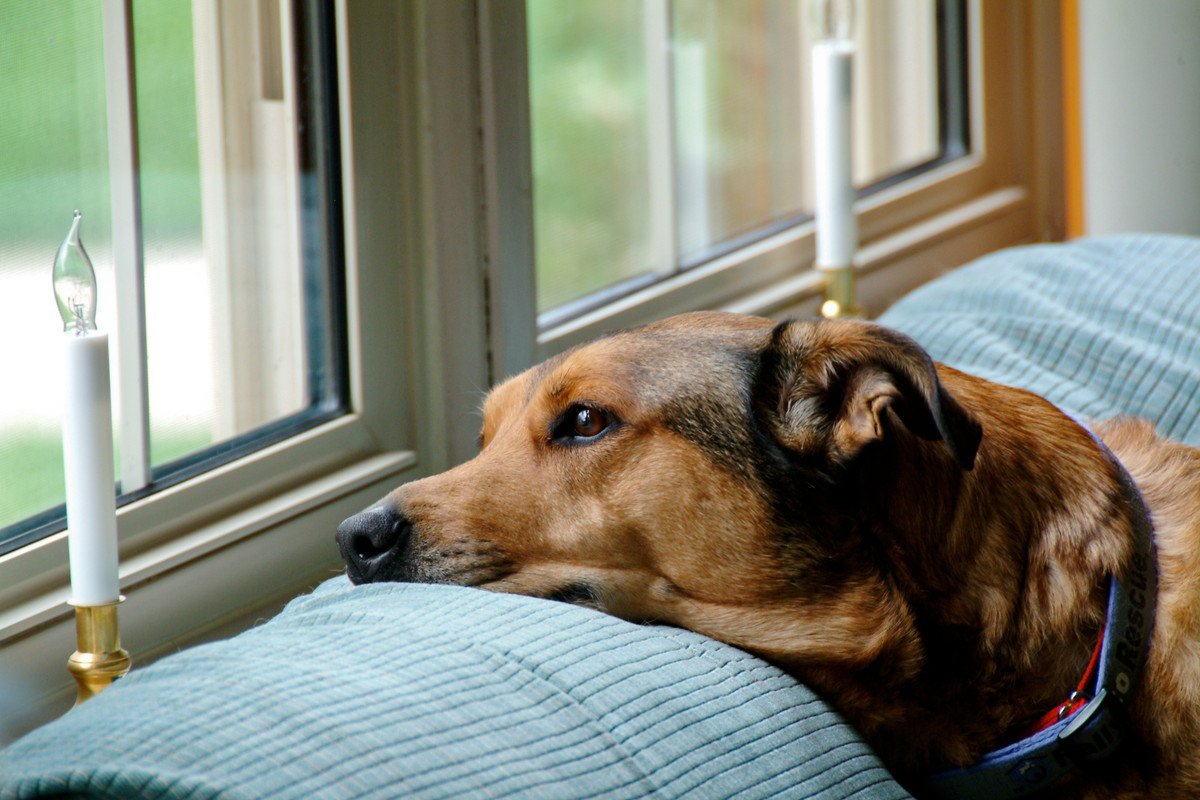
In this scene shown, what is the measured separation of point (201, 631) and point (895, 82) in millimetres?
2551

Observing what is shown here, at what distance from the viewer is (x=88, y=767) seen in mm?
812

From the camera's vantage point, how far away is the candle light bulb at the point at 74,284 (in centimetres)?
124

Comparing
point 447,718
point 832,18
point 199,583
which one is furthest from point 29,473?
point 832,18

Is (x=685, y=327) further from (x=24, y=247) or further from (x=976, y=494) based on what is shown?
(x=24, y=247)

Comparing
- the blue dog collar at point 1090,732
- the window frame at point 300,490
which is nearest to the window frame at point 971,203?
the window frame at point 300,490

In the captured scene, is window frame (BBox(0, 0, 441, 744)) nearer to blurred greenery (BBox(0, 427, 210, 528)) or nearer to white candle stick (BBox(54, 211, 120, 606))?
blurred greenery (BBox(0, 427, 210, 528))

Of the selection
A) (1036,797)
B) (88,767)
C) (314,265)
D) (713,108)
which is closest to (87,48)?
(314,265)

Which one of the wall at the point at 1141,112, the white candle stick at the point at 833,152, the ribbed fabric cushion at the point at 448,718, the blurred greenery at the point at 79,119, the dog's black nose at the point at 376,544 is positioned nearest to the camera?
the ribbed fabric cushion at the point at 448,718

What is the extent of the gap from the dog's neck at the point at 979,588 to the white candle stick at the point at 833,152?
1338 millimetres

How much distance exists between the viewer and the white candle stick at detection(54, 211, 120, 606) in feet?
3.98

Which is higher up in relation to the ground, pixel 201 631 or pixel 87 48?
pixel 87 48

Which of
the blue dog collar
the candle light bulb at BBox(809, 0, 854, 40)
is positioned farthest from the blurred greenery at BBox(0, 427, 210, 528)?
the candle light bulb at BBox(809, 0, 854, 40)

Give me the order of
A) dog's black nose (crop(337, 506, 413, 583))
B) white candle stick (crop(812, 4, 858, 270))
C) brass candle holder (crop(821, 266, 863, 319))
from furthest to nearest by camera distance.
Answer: brass candle holder (crop(821, 266, 863, 319)) → white candle stick (crop(812, 4, 858, 270)) → dog's black nose (crop(337, 506, 413, 583))

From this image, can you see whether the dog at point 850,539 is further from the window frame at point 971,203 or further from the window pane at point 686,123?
the window frame at point 971,203
